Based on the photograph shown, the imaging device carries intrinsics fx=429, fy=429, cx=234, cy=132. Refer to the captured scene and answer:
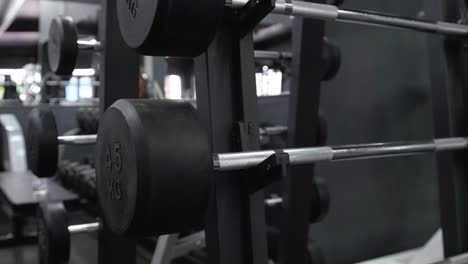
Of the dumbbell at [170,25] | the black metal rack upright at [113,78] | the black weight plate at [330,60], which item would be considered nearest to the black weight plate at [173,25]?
the dumbbell at [170,25]

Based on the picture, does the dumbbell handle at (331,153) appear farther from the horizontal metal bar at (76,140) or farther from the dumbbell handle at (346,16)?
the horizontal metal bar at (76,140)

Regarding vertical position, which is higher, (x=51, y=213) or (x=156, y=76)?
(x=156, y=76)

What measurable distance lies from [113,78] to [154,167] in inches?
24.0

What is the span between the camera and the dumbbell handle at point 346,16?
619 millimetres

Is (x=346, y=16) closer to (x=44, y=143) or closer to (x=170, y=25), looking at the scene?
(x=170, y=25)

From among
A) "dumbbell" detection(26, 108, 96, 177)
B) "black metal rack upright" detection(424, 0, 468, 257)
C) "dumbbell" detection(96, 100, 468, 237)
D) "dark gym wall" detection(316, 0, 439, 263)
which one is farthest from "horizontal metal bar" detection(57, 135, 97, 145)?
"dark gym wall" detection(316, 0, 439, 263)

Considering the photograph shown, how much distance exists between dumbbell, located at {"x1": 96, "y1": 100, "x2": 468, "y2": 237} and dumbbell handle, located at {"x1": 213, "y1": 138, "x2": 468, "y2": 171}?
8 cm

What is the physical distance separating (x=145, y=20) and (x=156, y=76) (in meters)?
3.79

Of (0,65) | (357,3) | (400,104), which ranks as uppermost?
(0,65)

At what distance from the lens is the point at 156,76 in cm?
419

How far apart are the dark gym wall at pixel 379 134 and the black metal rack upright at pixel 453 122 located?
1.81 feet

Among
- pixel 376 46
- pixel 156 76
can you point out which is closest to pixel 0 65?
pixel 156 76

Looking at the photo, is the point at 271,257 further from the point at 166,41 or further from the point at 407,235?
the point at 166,41

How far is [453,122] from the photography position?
100 centimetres
